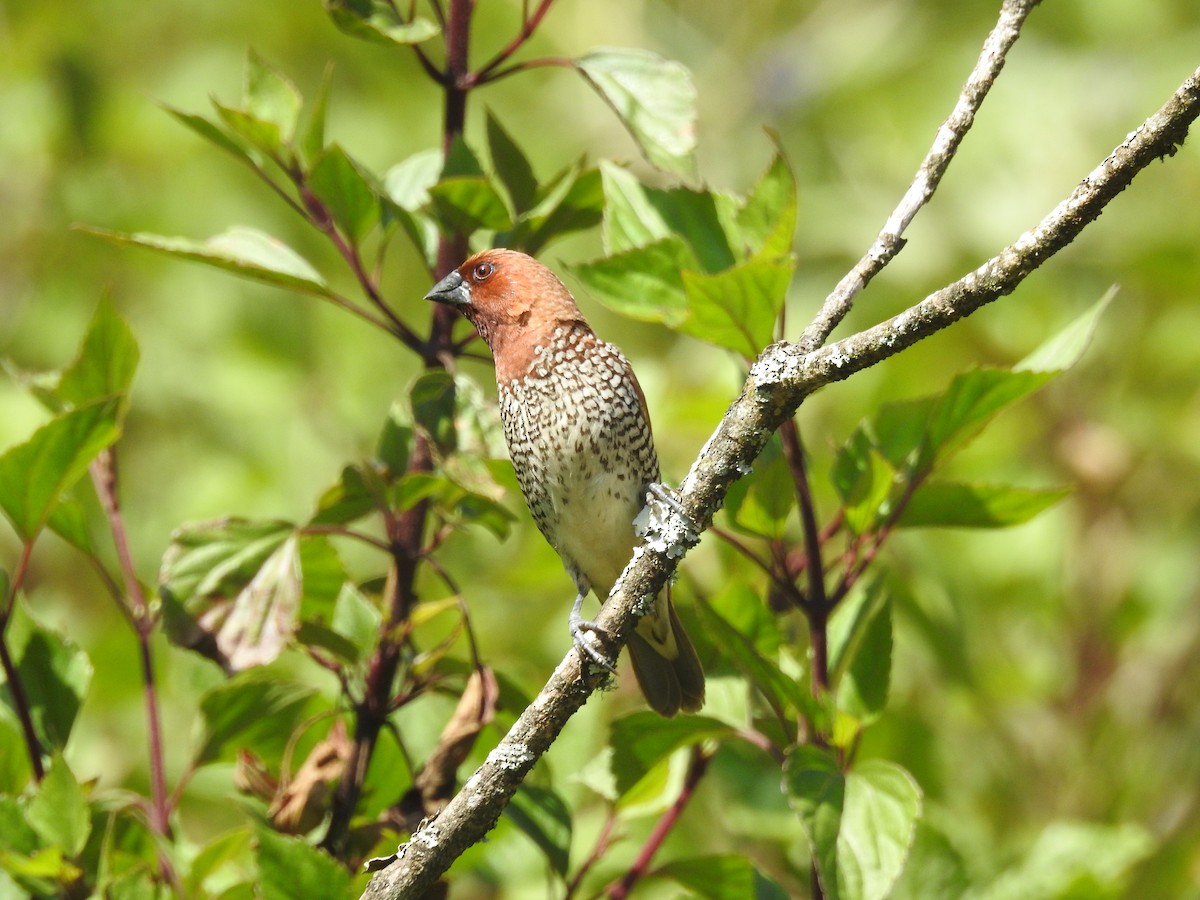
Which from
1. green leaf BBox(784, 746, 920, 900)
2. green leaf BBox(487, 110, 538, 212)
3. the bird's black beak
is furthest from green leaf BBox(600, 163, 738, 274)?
green leaf BBox(784, 746, 920, 900)

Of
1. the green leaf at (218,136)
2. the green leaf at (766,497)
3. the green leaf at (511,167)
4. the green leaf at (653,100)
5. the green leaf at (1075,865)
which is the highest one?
the green leaf at (653,100)

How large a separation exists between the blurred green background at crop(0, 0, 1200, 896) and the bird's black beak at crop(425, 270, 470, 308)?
0.54 metres

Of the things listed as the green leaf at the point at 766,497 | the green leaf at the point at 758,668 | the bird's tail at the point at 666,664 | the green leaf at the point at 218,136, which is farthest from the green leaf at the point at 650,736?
the green leaf at the point at 218,136

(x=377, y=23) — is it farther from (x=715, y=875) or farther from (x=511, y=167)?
(x=715, y=875)

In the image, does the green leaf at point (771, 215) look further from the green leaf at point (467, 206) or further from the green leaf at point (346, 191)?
the green leaf at point (346, 191)

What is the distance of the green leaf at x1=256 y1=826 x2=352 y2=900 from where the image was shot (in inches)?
107

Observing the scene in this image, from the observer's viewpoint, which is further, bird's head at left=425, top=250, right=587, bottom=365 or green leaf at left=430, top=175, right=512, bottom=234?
bird's head at left=425, top=250, right=587, bottom=365

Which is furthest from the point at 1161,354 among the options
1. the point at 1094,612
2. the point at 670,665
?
the point at 670,665

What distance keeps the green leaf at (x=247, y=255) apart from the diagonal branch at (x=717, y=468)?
3.59ft

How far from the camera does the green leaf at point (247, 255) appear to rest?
10.2ft

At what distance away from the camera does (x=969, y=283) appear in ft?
7.34

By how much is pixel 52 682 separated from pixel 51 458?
1.92ft

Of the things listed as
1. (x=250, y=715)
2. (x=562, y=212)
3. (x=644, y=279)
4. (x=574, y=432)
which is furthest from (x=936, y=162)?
(x=250, y=715)

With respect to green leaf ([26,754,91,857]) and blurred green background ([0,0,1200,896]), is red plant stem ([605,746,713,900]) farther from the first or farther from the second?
green leaf ([26,754,91,857])
